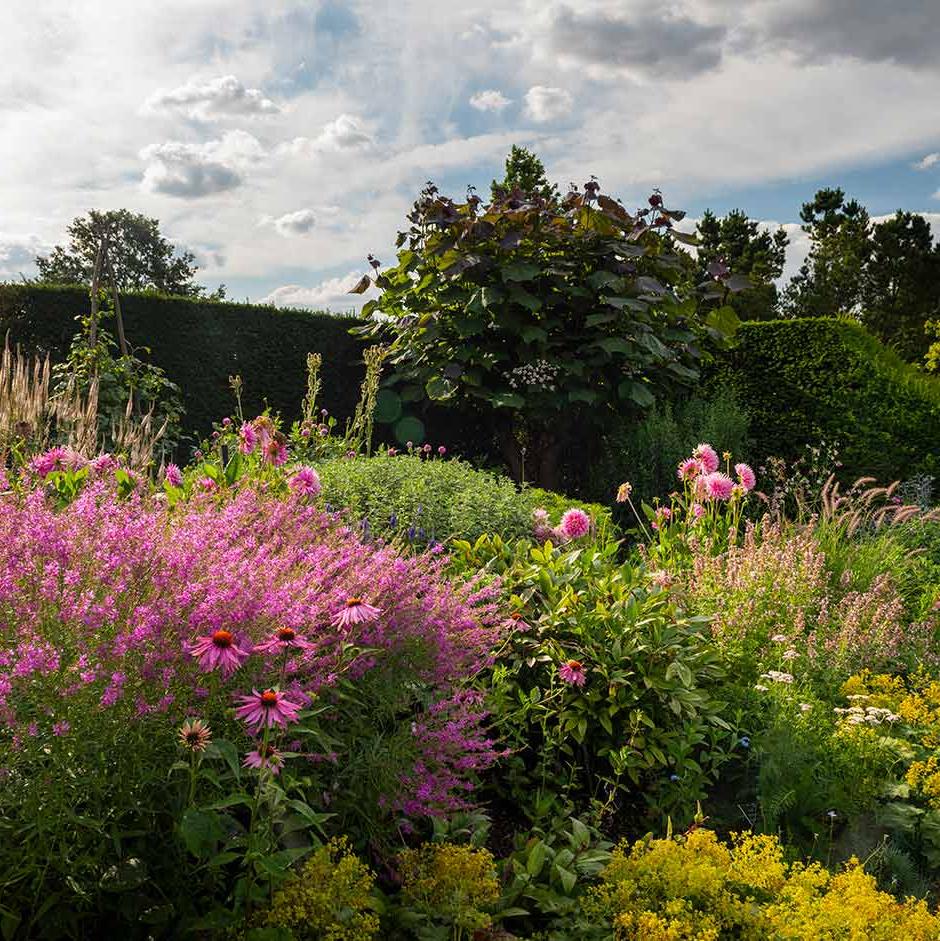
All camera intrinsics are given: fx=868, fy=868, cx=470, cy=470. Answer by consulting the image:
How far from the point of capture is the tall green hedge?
8898 millimetres

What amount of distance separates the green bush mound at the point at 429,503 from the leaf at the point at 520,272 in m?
2.58

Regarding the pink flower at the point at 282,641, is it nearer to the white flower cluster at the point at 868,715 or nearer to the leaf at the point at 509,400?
the white flower cluster at the point at 868,715

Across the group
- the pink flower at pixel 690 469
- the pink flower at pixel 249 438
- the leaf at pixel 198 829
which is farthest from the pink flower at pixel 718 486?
the leaf at pixel 198 829

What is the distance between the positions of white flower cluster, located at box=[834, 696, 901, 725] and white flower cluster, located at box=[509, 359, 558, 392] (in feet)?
14.4

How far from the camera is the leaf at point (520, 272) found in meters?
7.22

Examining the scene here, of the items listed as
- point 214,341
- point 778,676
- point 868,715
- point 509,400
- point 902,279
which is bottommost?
point 868,715

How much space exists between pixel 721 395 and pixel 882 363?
5.25 ft

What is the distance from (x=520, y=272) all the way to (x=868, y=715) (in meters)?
4.84

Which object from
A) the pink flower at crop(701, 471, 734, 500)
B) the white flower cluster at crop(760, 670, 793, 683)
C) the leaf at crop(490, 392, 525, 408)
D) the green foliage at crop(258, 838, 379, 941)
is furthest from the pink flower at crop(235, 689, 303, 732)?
the leaf at crop(490, 392, 525, 408)

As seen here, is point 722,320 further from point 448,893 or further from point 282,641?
point 282,641

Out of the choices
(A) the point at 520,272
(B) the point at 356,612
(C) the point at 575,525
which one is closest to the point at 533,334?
(A) the point at 520,272

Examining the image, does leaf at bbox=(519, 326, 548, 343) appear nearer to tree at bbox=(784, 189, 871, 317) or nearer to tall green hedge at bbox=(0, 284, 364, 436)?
tall green hedge at bbox=(0, 284, 364, 436)

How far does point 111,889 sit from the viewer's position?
169 cm

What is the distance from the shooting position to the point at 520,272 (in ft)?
23.9
